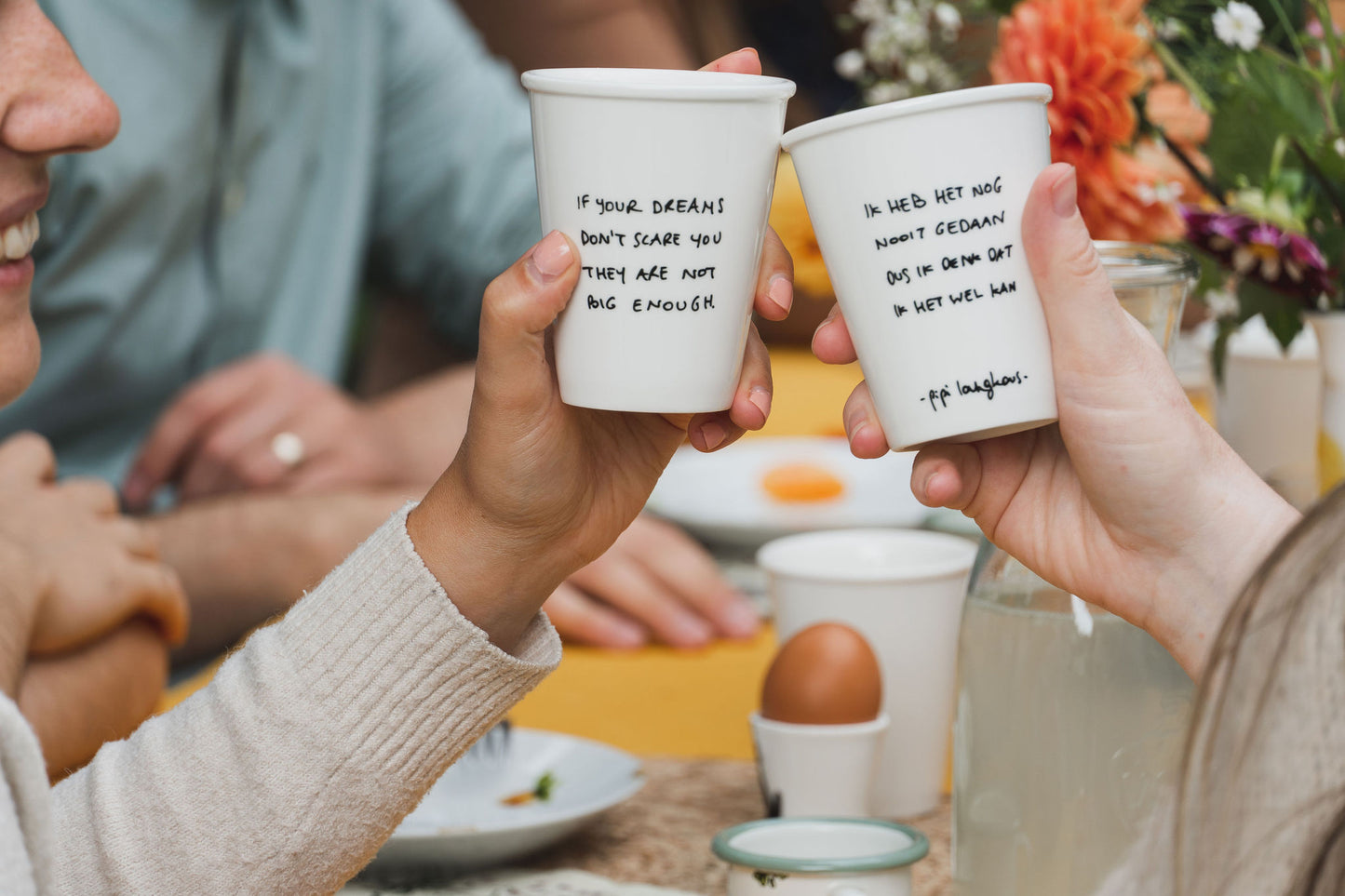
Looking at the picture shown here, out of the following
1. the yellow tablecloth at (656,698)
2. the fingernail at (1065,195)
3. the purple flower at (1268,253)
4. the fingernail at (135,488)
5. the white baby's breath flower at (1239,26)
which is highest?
the white baby's breath flower at (1239,26)

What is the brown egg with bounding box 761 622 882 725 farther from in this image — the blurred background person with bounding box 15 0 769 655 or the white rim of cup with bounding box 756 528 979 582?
the blurred background person with bounding box 15 0 769 655

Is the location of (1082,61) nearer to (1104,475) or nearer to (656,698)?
(1104,475)

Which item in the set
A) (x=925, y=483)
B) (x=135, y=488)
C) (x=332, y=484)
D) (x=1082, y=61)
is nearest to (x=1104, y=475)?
(x=925, y=483)

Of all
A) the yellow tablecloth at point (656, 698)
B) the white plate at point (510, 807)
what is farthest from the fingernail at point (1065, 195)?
the yellow tablecloth at point (656, 698)

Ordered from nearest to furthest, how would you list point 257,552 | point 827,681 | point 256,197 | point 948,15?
point 827,681
point 948,15
point 257,552
point 256,197

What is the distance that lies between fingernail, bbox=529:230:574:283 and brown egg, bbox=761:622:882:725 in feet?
1.15

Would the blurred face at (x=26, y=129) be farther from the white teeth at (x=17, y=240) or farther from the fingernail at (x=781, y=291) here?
the fingernail at (x=781, y=291)

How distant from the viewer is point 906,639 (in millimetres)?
915

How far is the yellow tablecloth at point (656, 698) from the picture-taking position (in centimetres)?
104

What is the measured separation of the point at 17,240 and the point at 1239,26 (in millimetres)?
708

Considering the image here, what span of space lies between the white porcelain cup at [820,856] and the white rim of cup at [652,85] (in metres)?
0.35

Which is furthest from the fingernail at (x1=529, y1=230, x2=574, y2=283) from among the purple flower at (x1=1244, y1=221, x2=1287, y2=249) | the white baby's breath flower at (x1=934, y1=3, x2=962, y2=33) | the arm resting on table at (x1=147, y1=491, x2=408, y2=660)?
the arm resting on table at (x1=147, y1=491, x2=408, y2=660)

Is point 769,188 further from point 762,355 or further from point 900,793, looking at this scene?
point 900,793

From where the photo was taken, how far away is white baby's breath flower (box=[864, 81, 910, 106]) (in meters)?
1.16
